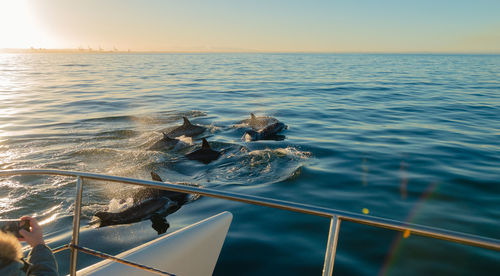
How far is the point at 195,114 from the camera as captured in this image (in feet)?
59.1

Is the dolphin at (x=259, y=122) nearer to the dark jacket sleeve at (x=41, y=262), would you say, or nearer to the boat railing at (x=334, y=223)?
the boat railing at (x=334, y=223)

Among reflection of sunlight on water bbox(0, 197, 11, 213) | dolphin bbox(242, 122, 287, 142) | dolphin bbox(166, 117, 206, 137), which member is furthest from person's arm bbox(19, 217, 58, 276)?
dolphin bbox(166, 117, 206, 137)

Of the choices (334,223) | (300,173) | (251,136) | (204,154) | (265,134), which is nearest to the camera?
(334,223)

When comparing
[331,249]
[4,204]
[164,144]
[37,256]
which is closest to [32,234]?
[37,256]

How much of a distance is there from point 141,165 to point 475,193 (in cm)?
812

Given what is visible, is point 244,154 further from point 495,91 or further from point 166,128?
point 495,91

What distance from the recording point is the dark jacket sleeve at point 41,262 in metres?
2.71

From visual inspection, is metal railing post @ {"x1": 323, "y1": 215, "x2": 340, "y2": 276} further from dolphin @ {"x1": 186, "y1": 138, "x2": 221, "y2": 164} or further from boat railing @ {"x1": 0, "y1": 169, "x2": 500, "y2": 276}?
dolphin @ {"x1": 186, "y1": 138, "x2": 221, "y2": 164}

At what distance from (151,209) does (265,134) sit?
6693mm

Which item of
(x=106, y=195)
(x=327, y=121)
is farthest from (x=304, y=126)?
(x=106, y=195)

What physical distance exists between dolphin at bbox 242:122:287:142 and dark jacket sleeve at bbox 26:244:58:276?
31.3 feet

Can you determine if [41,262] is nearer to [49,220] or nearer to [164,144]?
[49,220]

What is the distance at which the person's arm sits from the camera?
2.71 m

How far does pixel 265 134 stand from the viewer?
12.7 m
